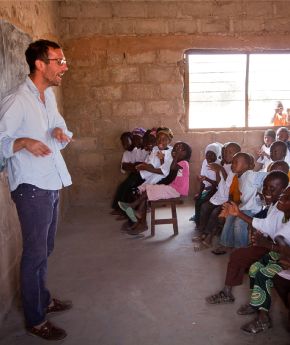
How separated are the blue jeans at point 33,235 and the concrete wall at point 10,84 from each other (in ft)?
1.27

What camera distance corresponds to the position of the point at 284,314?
255 cm

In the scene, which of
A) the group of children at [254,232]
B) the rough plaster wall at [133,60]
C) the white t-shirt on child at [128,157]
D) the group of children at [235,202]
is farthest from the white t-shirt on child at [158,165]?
the rough plaster wall at [133,60]

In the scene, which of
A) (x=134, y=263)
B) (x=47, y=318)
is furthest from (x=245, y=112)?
(x=47, y=318)

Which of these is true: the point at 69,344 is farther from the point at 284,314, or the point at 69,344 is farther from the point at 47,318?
the point at 284,314

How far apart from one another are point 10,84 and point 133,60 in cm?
324

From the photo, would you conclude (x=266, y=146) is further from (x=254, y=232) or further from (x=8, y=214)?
(x=8, y=214)

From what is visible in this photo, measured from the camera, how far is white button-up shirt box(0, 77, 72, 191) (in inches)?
79.2

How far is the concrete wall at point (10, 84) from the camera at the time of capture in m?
2.61

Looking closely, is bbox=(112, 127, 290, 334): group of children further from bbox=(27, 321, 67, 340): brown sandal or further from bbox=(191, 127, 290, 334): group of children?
bbox=(27, 321, 67, 340): brown sandal

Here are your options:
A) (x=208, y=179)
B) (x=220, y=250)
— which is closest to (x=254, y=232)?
(x=220, y=250)

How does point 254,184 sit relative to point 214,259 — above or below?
above

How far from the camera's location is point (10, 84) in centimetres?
282

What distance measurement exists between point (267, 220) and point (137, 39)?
411 centimetres

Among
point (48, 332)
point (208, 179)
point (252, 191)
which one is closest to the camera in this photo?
point (48, 332)
